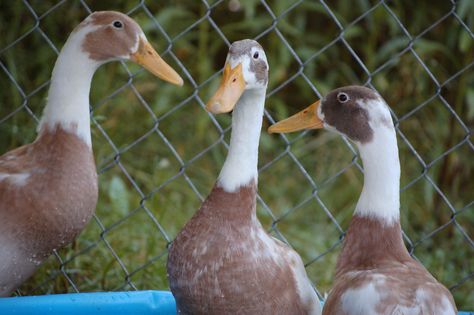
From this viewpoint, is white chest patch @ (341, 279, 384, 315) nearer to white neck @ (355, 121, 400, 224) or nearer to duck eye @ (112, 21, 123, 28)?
white neck @ (355, 121, 400, 224)

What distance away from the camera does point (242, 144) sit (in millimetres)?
2279

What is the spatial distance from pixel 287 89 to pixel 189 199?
966mm

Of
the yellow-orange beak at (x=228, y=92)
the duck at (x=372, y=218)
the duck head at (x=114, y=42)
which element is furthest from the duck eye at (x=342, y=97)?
the duck head at (x=114, y=42)

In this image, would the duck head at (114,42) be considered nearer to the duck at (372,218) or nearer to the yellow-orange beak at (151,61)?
the yellow-orange beak at (151,61)

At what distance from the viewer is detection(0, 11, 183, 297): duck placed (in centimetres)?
238

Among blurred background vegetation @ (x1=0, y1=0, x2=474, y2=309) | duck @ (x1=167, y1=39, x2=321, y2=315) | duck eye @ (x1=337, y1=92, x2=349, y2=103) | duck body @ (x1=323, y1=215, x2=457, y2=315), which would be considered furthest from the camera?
blurred background vegetation @ (x1=0, y1=0, x2=474, y2=309)

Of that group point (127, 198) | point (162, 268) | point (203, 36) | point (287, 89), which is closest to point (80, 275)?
point (162, 268)

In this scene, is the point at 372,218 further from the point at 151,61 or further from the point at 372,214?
the point at 151,61

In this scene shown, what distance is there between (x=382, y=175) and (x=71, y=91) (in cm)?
81

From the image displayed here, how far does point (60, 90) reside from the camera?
2459 mm

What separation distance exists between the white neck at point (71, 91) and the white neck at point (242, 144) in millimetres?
419

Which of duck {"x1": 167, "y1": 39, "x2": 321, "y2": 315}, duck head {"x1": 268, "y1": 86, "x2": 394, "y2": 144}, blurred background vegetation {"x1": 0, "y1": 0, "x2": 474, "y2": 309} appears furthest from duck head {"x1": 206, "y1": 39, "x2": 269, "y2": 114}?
blurred background vegetation {"x1": 0, "y1": 0, "x2": 474, "y2": 309}

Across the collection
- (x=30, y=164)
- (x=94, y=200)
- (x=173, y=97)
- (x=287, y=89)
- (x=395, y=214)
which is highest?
(x=30, y=164)

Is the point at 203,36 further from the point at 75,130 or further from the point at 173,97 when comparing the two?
the point at 75,130
